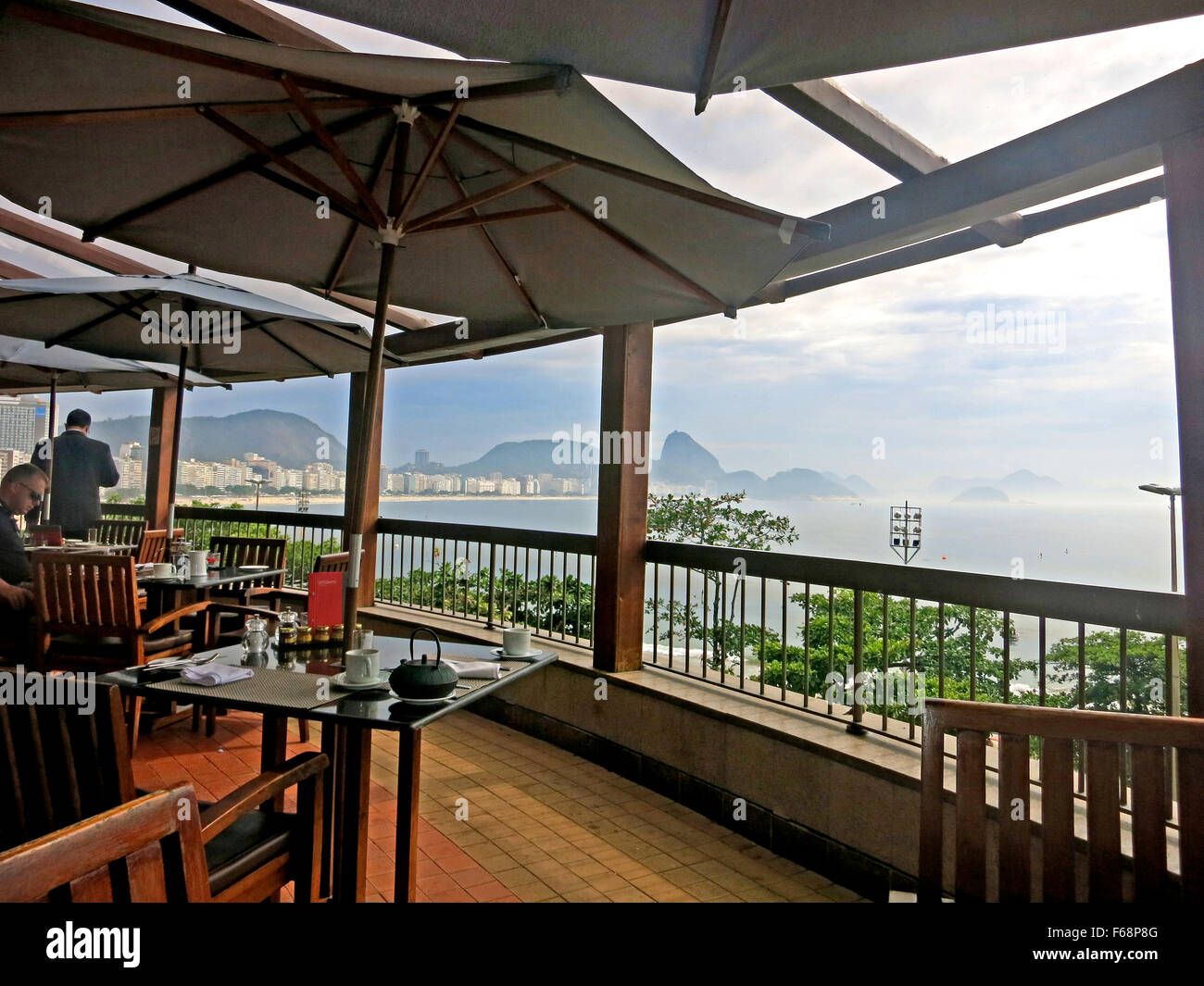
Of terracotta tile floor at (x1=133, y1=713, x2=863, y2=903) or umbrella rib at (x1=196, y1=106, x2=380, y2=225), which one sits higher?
umbrella rib at (x1=196, y1=106, x2=380, y2=225)

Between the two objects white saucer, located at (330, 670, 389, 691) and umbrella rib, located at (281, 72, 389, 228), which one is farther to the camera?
white saucer, located at (330, 670, 389, 691)

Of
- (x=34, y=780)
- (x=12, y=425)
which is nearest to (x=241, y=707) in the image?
(x=34, y=780)

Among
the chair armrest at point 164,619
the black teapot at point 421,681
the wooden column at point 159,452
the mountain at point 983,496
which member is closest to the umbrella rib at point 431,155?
the black teapot at point 421,681

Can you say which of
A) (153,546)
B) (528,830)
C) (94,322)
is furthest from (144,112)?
(153,546)

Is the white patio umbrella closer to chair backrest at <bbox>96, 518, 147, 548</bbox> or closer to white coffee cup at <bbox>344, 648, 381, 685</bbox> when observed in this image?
white coffee cup at <bbox>344, 648, 381, 685</bbox>

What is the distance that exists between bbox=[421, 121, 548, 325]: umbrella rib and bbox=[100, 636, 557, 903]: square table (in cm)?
181

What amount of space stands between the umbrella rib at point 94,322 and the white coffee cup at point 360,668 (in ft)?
12.9

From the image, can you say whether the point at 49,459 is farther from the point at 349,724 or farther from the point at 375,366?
the point at 349,724

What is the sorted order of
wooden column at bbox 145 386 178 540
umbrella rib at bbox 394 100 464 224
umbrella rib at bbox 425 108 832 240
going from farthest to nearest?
wooden column at bbox 145 386 178 540 → umbrella rib at bbox 425 108 832 240 → umbrella rib at bbox 394 100 464 224

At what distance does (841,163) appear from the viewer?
4324 millimetres

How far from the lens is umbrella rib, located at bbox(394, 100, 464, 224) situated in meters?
2.18

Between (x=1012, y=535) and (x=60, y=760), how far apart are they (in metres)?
5.45

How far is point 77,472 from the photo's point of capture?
646 cm

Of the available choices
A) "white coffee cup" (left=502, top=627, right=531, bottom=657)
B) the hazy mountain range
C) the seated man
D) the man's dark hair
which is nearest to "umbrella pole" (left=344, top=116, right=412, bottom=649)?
"white coffee cup" (left=502, top=627, right=531, bottom=657)
